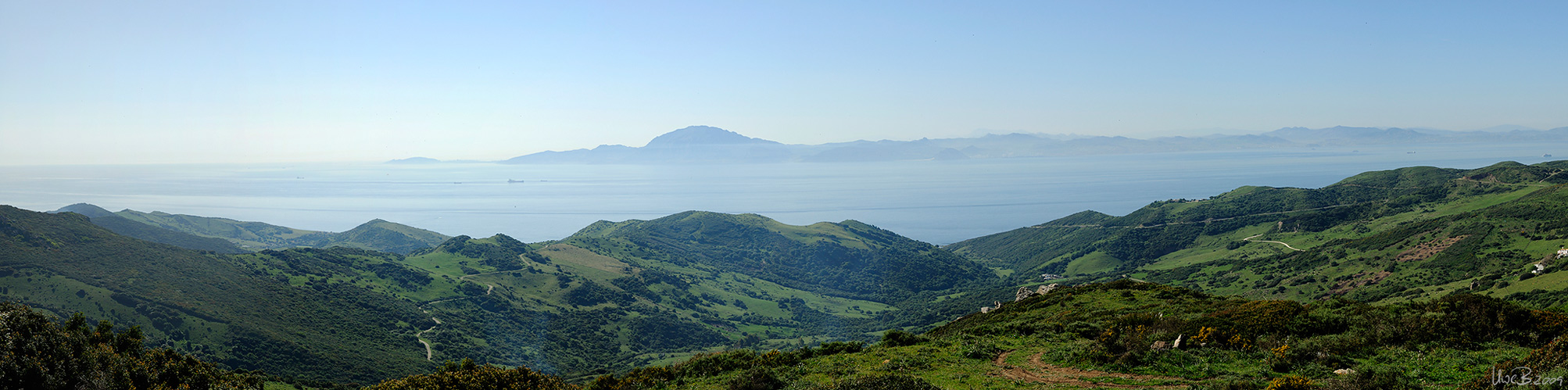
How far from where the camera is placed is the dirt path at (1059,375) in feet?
47.7

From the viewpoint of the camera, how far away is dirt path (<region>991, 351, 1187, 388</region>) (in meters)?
14.5

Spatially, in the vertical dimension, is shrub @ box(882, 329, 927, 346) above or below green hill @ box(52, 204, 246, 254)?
above

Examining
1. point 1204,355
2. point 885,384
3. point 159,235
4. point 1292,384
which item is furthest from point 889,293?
point 159,235

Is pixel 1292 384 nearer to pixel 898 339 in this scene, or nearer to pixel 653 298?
pixel 898 339

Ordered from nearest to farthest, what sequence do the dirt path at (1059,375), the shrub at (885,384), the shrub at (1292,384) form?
the shrub at (1292,384) < the shrub at (885,384) < the dirt path at (1059,375)

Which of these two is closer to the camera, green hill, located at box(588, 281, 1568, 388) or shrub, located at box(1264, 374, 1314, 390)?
shrub, located at box(1264, 374, 1314, 390)

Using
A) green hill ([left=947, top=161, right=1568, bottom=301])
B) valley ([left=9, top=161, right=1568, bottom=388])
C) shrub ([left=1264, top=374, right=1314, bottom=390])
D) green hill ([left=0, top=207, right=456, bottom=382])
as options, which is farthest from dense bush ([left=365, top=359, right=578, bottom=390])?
green hill ([left=0, top=207, right=456, bottom=382])

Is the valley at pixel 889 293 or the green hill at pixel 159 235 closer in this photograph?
the valley at pixel 889 293

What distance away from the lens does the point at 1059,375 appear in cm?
1592

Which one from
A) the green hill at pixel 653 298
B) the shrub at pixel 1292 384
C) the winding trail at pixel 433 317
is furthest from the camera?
the green hill at pixel 653 298

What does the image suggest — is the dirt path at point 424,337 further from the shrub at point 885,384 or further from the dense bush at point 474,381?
the shrub at point 885,384

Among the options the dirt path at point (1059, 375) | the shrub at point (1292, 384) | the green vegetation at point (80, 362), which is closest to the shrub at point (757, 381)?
the dirt path at point (1059, 375)

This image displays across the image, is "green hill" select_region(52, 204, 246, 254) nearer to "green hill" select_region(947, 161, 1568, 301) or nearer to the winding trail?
the winding trail

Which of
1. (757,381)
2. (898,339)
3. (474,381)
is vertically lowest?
(898,339)
